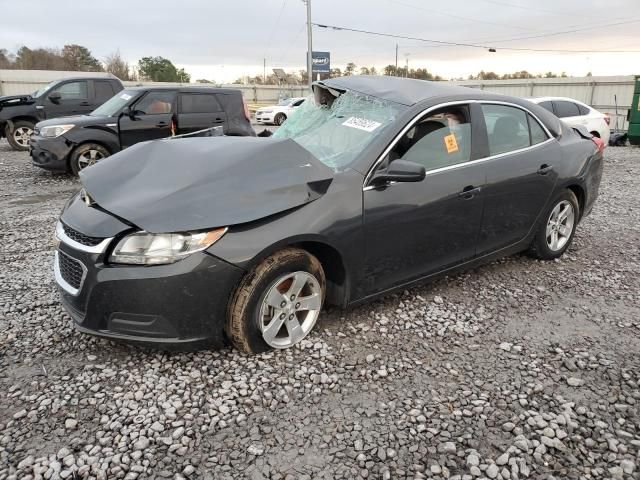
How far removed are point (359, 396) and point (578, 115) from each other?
→ 38.3 feet

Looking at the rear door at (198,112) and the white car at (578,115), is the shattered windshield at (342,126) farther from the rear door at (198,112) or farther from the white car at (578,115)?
the white car at (578,115)

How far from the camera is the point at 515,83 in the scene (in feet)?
82.8

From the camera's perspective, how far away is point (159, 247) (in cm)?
256

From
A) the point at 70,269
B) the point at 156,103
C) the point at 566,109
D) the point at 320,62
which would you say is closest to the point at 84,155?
the point at 156,103

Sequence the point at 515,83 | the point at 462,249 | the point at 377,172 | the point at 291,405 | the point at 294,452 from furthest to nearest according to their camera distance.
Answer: the point at 515,83, the point at 462,249, the point at 377,172, the point at 291,405, the point at 294,452

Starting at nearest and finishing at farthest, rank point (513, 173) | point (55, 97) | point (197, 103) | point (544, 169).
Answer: point (513, 173), point (544, 169), point (197, 103), point (55, 97)

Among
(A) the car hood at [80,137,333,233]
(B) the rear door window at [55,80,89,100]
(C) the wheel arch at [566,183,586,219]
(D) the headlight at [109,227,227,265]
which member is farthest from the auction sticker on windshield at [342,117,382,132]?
(B) the rear door window at [55,80,89,100]

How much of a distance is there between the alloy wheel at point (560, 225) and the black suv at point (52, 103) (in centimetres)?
1103

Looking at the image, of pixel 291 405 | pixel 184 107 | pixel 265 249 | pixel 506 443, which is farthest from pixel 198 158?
pixel 184 107

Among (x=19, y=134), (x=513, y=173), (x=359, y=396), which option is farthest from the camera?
(x=19, y=134)

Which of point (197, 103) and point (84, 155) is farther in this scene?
point (197, 103)

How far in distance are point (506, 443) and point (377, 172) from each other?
1.71 m

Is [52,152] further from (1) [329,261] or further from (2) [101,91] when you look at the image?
(1) [329,261]

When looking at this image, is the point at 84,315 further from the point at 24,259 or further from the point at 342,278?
the point at 24,259
